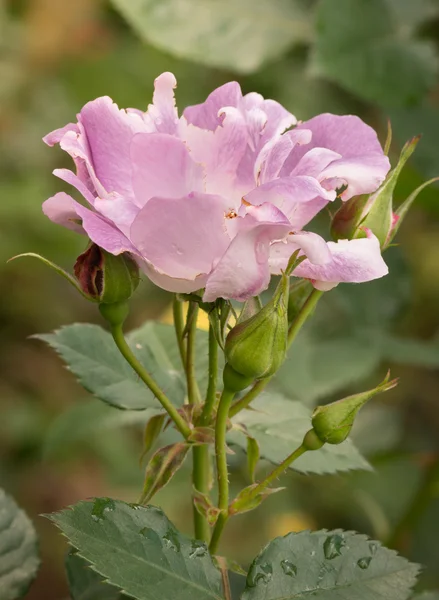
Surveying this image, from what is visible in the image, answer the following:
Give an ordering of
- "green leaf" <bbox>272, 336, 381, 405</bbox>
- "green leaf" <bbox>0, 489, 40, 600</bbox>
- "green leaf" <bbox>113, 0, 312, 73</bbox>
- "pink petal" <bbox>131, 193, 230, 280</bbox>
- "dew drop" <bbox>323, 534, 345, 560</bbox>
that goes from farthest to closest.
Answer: "green leaf" <bbox>113, 0, 312, 73</bbox> < "green leaf" <bbox>272, 336, 381, 405</bbox> < "green leaf" <bbox>0, 489, 40, 600</bbox> < "dew drop" <bbox>323, 534, 345, 560</bbox> < "pink petal" <bbox>131, 193, 230, 280</bbox>

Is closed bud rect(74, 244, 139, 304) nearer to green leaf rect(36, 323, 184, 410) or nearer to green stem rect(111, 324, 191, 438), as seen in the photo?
green stem rect(111, 324, 191, 438)

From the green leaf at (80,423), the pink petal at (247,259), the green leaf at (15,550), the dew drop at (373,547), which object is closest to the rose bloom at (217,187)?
the pink petal at (247,259)

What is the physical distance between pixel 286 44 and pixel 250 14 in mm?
89

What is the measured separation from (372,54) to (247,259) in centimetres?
94

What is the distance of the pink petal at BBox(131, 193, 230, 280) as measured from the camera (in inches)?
23.5

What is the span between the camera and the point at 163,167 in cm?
62

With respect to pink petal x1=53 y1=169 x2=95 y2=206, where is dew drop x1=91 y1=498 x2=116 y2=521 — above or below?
below

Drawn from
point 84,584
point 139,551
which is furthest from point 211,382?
point 84,584

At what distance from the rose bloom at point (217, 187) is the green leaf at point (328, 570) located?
22 cm

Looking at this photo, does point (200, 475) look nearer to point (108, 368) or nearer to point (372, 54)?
point (108, 368)

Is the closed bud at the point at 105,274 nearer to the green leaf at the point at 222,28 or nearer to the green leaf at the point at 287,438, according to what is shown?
the green leaf at the point at 287,438

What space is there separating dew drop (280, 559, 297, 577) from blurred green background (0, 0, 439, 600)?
59cm

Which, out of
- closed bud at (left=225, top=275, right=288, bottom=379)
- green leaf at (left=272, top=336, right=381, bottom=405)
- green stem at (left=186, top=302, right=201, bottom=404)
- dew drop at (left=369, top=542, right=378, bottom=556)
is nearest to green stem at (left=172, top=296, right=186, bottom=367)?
green stem at (left=186, top=302, right=201, bottom=404)

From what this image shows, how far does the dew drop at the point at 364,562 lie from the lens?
2.29 ft
